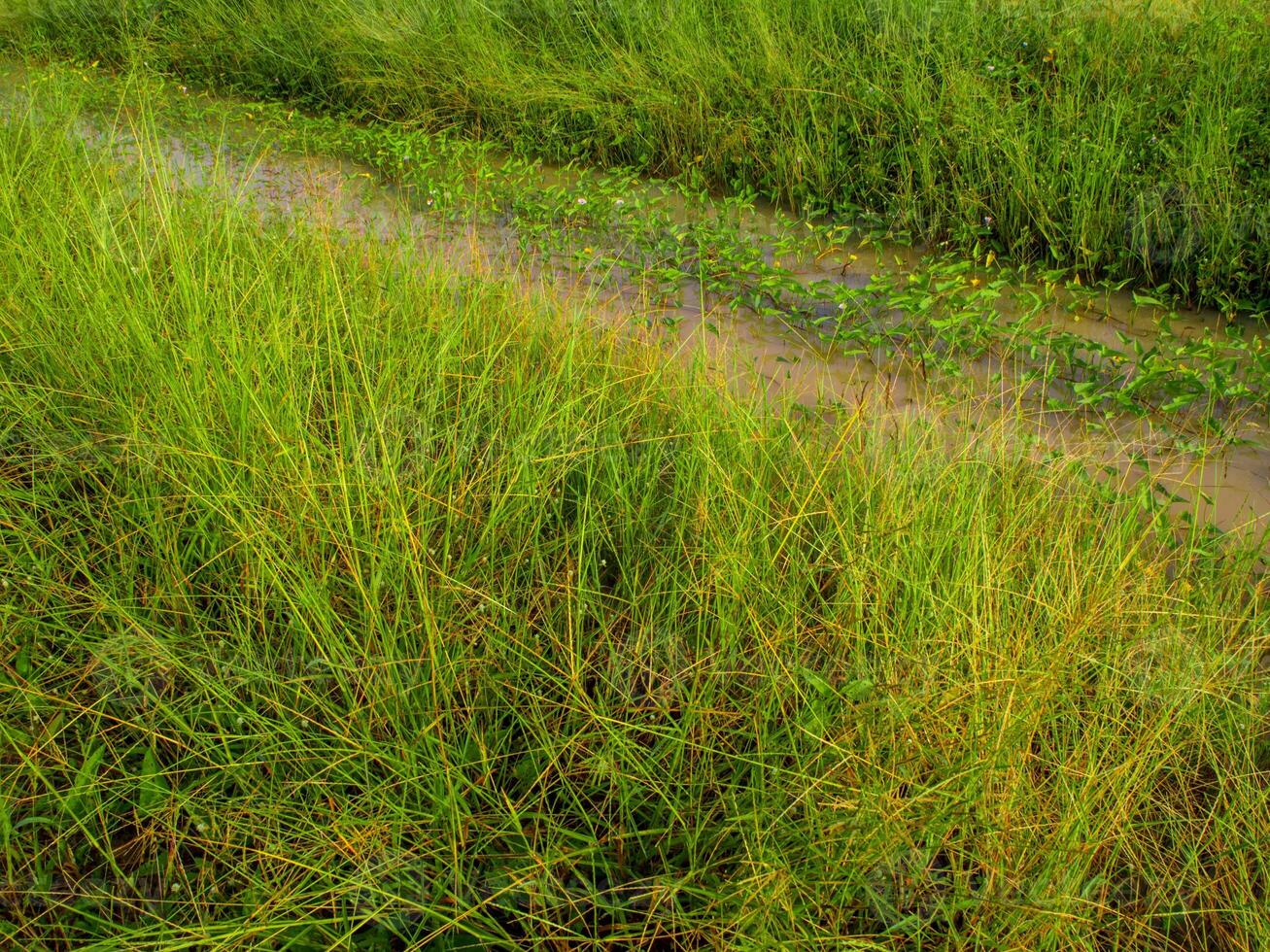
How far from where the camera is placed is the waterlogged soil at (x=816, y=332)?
11.4ft

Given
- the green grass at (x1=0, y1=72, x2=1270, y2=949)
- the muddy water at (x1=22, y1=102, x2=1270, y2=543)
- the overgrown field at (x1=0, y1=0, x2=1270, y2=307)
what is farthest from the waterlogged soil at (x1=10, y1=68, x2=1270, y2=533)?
the green grass at (x1=0, y1=72, x2=1270, y2=949)

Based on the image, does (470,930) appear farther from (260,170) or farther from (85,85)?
(85,85)

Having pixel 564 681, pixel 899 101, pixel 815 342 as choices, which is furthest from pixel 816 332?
pixel 564 681

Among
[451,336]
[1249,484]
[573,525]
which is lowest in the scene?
[1249,484]

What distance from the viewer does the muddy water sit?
347 cm

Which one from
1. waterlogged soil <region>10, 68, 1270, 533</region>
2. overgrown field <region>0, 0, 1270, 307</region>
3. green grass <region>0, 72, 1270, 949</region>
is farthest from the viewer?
overgrown field <region>0, 0, 1270, 307</region>

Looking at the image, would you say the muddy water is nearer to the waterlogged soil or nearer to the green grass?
the waterlogged soil

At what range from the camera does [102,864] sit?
1.96 meters

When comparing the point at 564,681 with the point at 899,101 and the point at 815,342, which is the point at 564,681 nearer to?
the point at 815,342

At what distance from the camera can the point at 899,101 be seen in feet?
19.6

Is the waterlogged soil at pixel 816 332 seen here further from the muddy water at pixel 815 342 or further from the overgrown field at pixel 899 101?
the overgrown field at pixel 899 101

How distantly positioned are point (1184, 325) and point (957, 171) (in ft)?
4.70

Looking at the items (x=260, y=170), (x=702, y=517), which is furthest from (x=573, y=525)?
(x=260, y=170)

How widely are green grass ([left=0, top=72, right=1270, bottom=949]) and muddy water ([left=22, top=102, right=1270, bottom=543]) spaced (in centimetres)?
48
